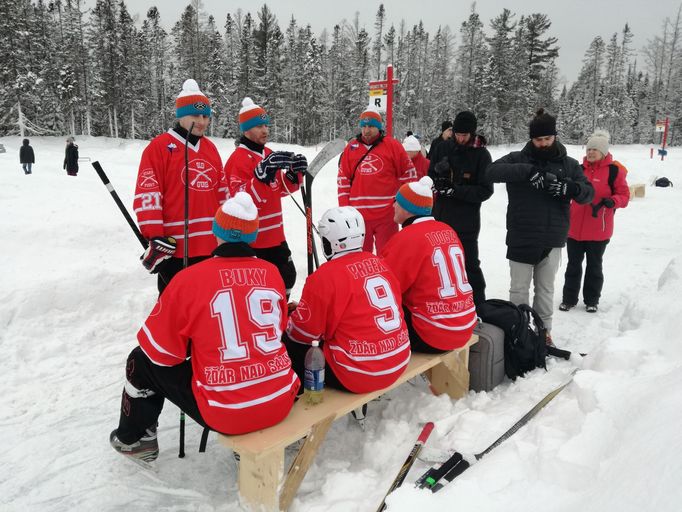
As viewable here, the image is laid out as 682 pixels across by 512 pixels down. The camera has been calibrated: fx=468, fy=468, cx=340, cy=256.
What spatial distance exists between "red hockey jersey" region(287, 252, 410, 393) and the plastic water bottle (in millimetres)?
93

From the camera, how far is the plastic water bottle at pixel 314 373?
2.91 meters

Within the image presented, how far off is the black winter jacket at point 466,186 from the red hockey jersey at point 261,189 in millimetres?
1801

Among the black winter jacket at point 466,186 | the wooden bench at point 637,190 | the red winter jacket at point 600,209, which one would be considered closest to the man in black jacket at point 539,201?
the black winter jacket at point 466,186

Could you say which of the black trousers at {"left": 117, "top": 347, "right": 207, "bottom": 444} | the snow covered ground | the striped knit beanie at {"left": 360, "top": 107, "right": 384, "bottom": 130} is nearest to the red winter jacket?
the snow covered ground

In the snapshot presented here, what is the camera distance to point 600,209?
570 cm

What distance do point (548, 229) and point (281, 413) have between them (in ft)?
11.1

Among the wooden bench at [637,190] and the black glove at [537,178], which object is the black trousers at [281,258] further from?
the wooden bench at [637,190]

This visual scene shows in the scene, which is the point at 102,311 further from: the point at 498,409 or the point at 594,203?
the point at 594,203

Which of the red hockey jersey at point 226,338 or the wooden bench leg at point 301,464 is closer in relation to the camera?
the red hockey jersey at point 226,338

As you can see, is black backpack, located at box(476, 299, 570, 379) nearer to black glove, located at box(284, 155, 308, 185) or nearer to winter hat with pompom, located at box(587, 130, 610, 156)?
black glove, located at box(284, 155, 308, 185)

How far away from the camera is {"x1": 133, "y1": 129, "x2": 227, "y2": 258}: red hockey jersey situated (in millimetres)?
3602

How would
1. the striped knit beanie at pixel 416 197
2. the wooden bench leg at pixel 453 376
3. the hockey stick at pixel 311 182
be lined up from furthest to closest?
the hockey stick at pixel 311 182
the wooden bench leg at pixel 453 376
the striped knit beanie at pixel 416 197

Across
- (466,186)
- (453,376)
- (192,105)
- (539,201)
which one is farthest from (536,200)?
(192,105)

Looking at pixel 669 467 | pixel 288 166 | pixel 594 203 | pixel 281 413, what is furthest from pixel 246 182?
pixel 594 203
